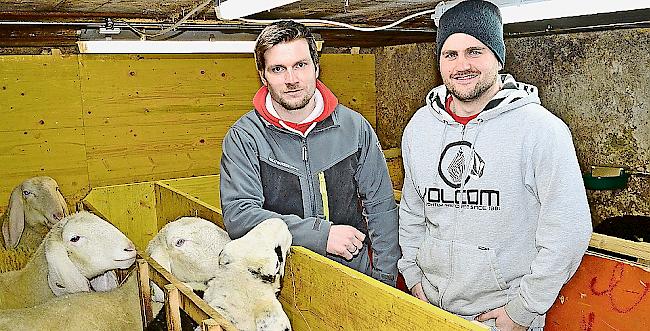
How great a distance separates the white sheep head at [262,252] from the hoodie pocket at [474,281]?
52 centimetres

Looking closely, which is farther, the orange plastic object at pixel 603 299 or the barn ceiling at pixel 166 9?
the barn ceiling at pixel 166 9

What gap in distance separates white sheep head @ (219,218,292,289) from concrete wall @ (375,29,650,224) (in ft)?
11.1

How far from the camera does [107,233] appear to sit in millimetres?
2562

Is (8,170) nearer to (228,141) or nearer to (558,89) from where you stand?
(228,141)

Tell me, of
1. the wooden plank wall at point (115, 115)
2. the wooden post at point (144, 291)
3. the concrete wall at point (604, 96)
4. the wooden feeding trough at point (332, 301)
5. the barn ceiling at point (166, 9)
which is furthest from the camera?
the wooden plank wall at point (115, 115)

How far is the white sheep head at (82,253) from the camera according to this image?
2.53 metres

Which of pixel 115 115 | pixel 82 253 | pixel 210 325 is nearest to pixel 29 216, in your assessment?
pixel 82 253

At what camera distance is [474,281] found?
68.2 inches

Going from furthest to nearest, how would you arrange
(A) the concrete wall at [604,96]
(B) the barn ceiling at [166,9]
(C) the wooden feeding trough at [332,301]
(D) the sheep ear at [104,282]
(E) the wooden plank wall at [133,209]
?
(E) the wooden plank wall at [133,209]
(A) the concrete wall at [604,96]
(B) the barn ceiling at [166,9]
(D) the sheep ear at [104,282]
(C) the wooden feeding trough at [332,301]

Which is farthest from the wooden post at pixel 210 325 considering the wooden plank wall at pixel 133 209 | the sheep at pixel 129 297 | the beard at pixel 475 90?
the wooden plank wall at pixel 133 209

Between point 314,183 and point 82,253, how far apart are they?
3.58ft

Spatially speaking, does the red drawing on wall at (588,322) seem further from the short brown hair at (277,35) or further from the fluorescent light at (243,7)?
the fluorescent light at (243,7)

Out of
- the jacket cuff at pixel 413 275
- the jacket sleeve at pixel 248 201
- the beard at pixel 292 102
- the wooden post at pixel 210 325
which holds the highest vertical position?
the beard at pixel 292 102

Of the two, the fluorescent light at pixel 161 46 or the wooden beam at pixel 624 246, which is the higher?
the fluorescent light at pixel 161 46
